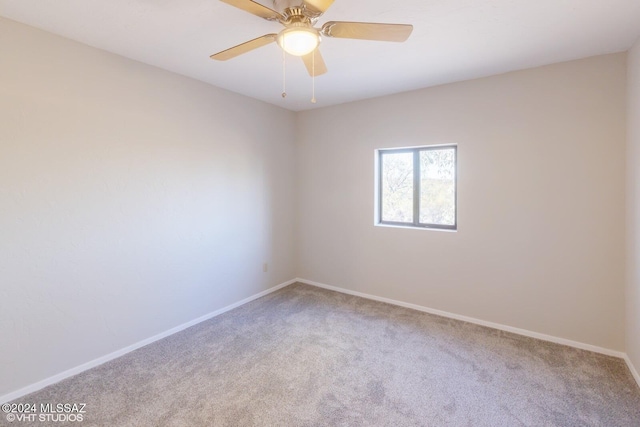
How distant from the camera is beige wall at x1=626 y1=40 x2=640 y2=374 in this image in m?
2.06

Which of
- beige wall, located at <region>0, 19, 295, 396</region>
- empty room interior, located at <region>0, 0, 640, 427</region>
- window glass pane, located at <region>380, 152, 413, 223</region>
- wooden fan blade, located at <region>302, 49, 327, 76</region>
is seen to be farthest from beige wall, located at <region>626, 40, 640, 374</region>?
beige wall, located at <region>0, 19, 295, 396</region>

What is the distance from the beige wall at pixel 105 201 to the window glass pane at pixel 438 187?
2.07 meters

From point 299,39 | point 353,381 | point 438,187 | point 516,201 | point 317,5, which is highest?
point 317,5

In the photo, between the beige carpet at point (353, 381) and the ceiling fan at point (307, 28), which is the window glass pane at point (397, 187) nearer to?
the beige carpet at point (353, 381)

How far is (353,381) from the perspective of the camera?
2088 mm

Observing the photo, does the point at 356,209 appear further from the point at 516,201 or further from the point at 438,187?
the point at 516,201

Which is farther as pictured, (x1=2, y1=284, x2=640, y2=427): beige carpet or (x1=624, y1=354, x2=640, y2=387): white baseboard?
(x1=624, y1=354, x2=640, y2=387): white baseboard

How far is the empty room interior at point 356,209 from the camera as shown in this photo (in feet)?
6.04

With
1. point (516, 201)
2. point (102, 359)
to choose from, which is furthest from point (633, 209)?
point (102, 359)

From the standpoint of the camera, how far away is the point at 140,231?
254 cm

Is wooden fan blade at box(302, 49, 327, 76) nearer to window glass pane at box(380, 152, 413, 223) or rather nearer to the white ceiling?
the white ceiling

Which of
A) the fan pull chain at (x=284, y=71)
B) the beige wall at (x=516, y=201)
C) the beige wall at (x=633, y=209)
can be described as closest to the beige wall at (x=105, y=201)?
the fan pull chain at (x=284, y=71)

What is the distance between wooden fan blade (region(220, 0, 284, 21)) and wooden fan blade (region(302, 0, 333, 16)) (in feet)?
0.52

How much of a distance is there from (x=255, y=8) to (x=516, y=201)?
262cm
